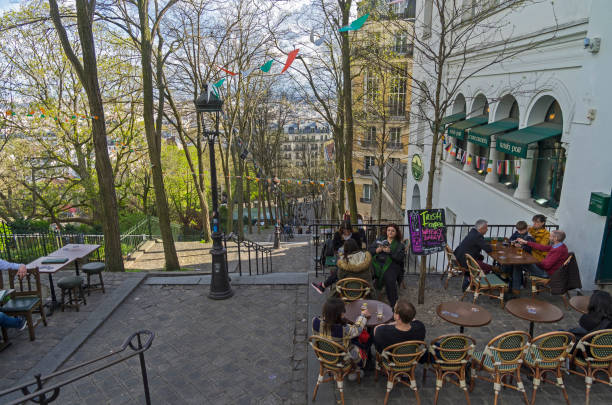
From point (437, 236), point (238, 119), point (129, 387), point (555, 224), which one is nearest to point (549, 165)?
point (555, 224)

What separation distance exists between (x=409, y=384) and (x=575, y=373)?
204cm

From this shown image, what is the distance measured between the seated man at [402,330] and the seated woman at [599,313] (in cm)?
211

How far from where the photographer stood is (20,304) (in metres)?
5.77

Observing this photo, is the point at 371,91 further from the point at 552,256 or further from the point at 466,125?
the point at 552,256

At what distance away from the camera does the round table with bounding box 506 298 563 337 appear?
15.4 feet

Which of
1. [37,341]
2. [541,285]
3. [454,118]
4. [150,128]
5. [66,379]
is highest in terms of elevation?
[454,118]

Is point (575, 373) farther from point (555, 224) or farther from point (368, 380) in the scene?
point (555, 224)

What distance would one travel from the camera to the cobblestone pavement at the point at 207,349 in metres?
4.91

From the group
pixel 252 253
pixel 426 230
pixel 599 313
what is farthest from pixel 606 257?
pixel 252 253

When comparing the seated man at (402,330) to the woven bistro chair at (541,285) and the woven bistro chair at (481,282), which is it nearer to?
the woven bistro chair at (481,282)

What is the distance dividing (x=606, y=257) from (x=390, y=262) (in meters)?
4.05

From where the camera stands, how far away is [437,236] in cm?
675

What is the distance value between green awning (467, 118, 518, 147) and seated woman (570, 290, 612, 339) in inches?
238

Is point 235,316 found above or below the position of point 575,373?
below
